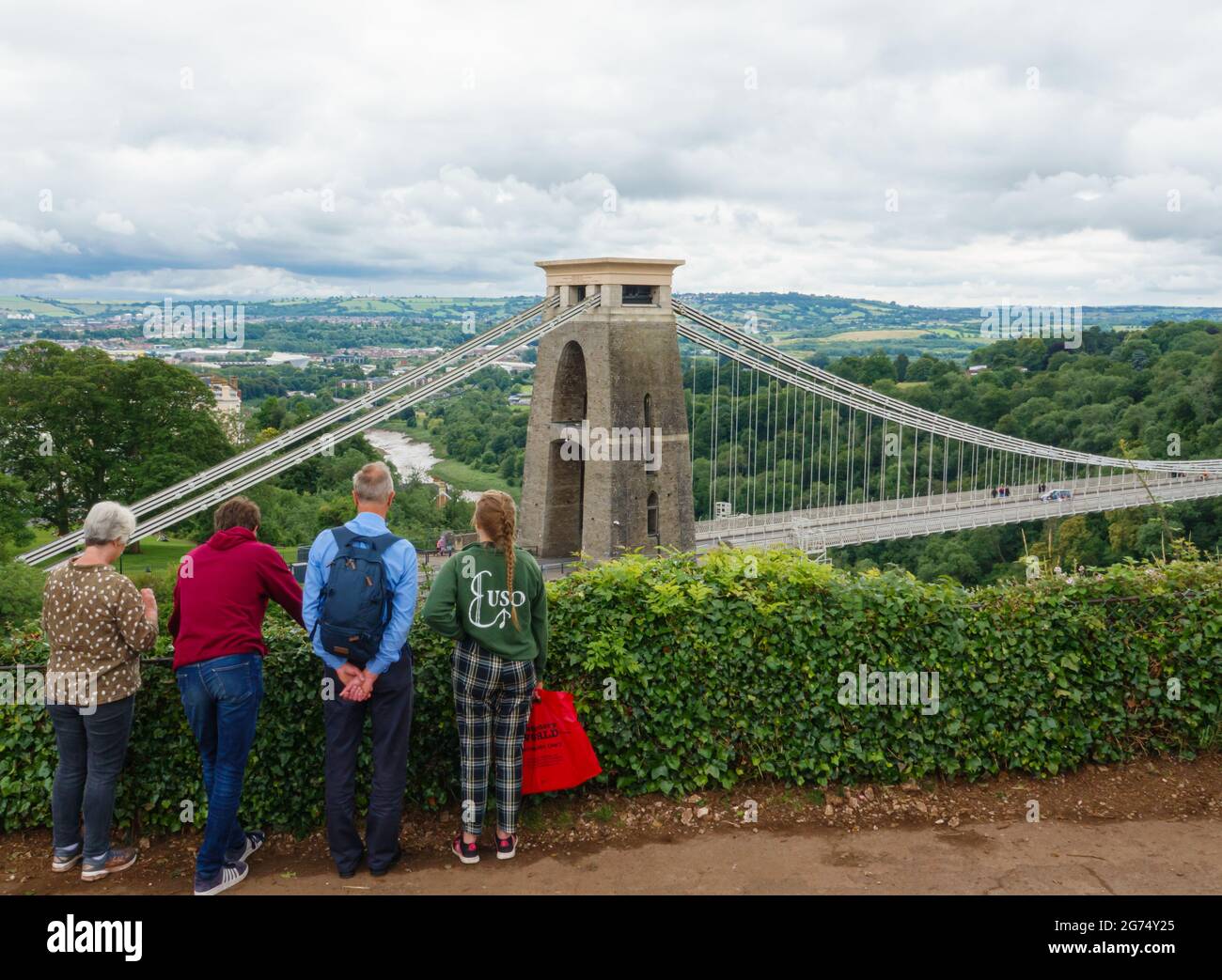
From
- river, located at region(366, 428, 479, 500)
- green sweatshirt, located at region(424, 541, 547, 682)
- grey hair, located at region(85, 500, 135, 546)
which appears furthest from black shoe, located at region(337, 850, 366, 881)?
river, located at region(366, 428, 479, 500)

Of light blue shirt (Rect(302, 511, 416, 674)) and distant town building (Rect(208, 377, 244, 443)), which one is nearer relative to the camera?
light blue shirt (Rect(302, 511, 416, 674))

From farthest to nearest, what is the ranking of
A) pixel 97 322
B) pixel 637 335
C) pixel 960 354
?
1. pixel 960 354
2. pixel 97 322
3. pixel 637 335

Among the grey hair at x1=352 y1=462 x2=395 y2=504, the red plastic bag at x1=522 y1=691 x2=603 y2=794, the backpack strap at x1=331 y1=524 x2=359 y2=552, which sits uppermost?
the grey hair at x1=352 y1=462 x2=395 y2=504

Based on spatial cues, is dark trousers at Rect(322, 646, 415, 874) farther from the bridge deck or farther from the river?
the river

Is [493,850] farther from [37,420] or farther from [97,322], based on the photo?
[97,322]

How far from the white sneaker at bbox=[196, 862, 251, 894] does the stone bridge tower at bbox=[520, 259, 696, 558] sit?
1440 centimetres

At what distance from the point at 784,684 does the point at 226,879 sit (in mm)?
2417

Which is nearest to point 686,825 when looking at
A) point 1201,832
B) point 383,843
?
point 383,843

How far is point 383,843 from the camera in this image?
4082 millimetres

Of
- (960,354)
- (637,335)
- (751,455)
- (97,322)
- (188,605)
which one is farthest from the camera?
Answer: (960,354)

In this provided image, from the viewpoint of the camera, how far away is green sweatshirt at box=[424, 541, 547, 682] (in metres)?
3.96

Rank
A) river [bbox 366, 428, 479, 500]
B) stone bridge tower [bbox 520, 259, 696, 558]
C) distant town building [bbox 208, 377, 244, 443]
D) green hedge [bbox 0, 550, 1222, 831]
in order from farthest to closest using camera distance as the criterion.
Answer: river [bbox 366, 428, 479, 500] < distant town building [bbox 208, 377, 244, 443] < stone bridge tower [bbox 520, 259, 696, 558] < green hedge [bbox 0, 550, 1222, 831]

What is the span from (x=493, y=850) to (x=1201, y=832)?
296 cm

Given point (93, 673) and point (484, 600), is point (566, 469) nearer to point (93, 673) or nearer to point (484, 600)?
point (484, 600)
